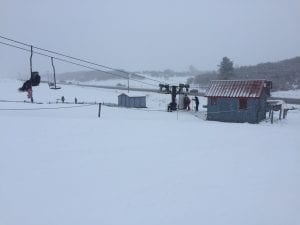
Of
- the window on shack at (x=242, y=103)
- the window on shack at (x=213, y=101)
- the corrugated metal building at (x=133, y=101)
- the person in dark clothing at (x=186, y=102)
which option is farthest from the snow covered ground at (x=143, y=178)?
the corrugated metal building at (x=133, y=101)

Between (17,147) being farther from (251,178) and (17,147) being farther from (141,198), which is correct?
(251,178)

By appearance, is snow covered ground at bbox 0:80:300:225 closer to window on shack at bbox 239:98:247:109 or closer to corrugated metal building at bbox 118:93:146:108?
window on shack at bbox 239:98:247:109

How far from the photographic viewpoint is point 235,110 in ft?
88.2


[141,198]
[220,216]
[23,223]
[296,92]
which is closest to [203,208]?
[220,216]

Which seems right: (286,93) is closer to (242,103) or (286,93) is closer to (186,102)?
(186,102)

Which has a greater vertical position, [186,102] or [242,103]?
[242,103]

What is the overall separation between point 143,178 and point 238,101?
20347mm

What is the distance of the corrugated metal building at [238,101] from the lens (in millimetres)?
26031

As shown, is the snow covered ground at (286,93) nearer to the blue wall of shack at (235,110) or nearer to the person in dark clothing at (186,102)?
the person in dark clothing at (186,102)

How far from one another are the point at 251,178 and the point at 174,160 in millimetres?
2463

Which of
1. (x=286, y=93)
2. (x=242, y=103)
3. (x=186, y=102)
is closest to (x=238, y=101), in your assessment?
(x=242, y=103)

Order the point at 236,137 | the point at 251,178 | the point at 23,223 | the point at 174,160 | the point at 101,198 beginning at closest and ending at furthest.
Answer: the point at 23,223
the point at 101,198
the point at 251,178
the point at 174,160
the point at 236,137

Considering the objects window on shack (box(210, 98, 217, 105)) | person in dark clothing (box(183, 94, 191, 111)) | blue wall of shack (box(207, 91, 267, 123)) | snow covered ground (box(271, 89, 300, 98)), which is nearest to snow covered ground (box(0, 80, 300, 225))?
blue wall of shack (box(207, 91, 267, 123))

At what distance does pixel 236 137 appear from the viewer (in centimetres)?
1367
